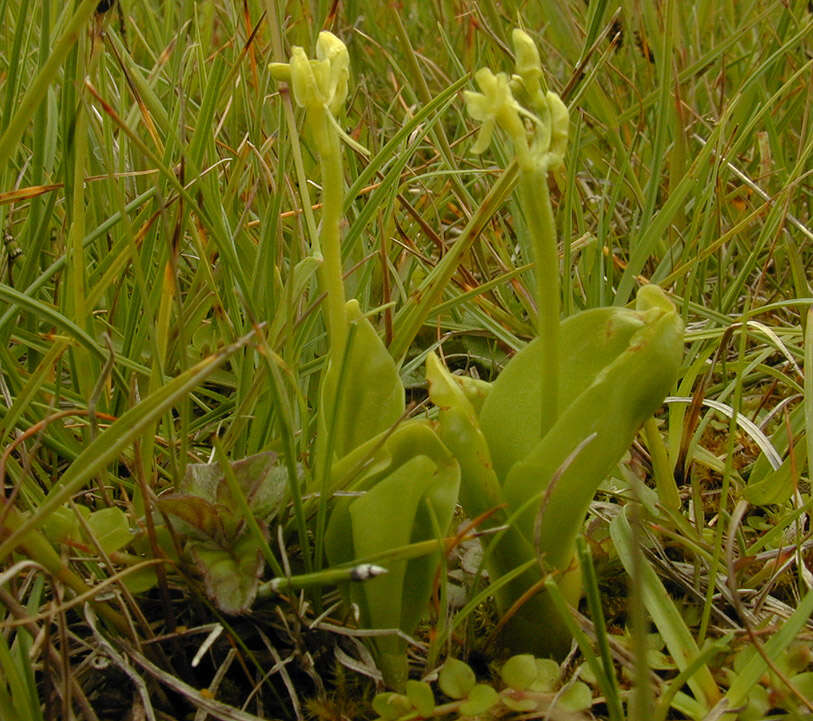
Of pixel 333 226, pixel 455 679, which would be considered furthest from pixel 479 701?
pixel 333 226

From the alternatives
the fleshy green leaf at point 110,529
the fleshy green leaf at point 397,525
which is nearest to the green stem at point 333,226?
the fleshy green leaf at point 397,525

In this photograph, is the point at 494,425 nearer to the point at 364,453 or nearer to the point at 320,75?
the point at 364,453

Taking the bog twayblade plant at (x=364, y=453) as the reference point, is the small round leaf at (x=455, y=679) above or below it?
below

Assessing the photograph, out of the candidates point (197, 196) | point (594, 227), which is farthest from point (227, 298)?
point (594, 227)

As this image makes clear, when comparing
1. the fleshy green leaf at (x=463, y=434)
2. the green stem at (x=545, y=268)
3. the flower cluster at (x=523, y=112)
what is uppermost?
the flower cluster at (x=523, y=112)

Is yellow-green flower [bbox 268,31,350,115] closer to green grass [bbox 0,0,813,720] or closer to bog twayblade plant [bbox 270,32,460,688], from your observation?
bog twayblade plant [bbox 270,32,460,688]

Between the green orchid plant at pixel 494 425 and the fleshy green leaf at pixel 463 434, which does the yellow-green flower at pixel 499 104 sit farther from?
the fleshy green leaf at pixel 463 434
